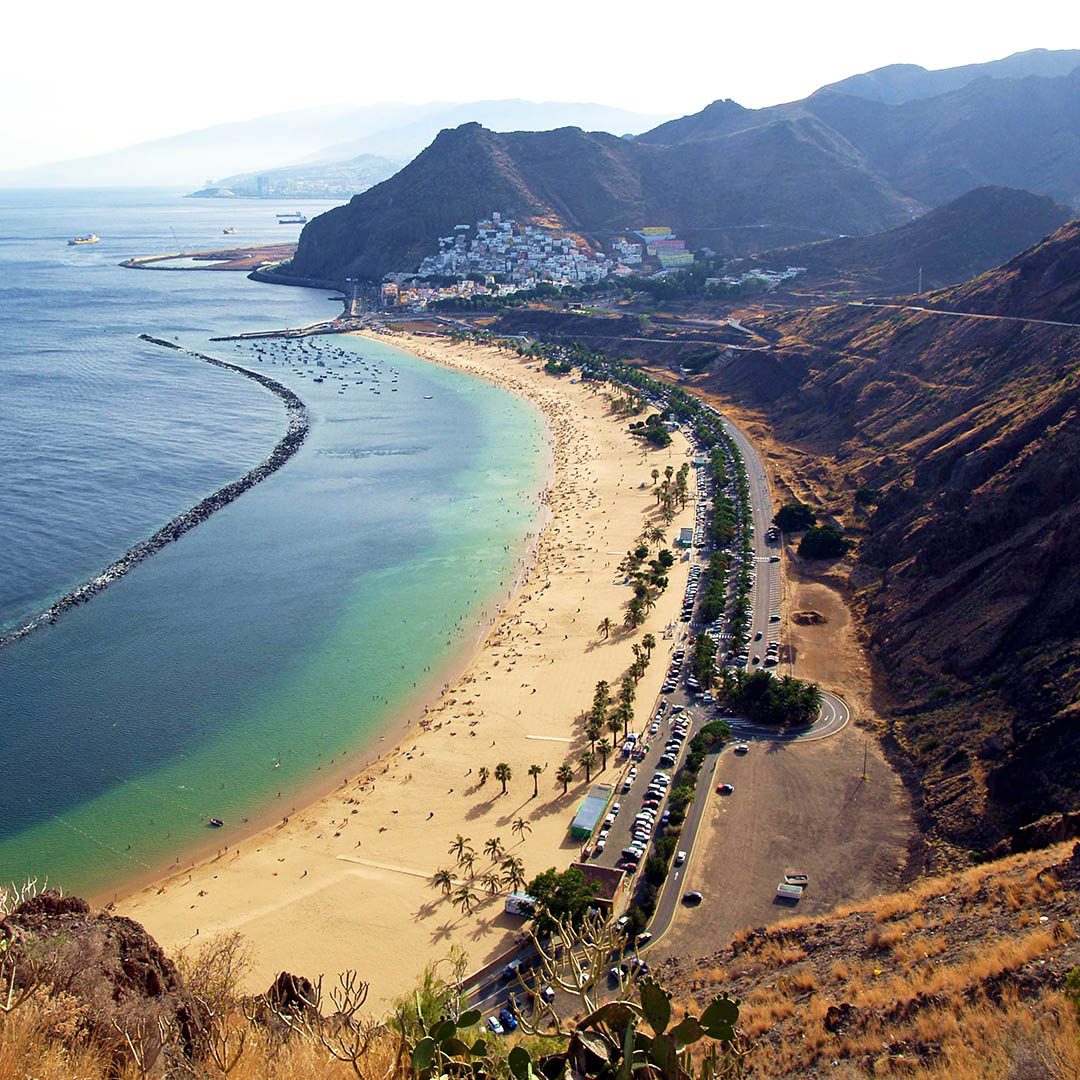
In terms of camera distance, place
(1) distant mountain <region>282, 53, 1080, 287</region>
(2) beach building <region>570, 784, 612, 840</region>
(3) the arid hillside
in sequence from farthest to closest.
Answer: (1) distant mountain <region>282, 53, 1080, 287</region> < (2) beach building <region>570, 784, 612, 840</region> < (3) the arid hillside

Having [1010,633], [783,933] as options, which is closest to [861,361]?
[1010,633]

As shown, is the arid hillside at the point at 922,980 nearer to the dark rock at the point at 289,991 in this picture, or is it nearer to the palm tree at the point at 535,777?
the dark rock at the point at 289,991

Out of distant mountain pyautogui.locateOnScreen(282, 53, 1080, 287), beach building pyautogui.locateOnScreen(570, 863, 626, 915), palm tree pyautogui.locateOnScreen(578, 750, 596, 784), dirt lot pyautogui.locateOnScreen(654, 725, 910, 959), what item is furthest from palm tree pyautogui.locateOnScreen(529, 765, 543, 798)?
distant mountain pyautogui.locateOnScreen(282, 53, 1080, 287)

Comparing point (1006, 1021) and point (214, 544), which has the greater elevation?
point (1006, 1021)

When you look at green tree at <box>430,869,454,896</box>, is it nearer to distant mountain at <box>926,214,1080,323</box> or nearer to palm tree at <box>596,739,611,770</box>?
palm tree at <box>596,739,611,770</box>

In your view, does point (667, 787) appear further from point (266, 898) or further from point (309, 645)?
point (309, 645)

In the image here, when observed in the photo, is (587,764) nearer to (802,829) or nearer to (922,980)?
(802,829)

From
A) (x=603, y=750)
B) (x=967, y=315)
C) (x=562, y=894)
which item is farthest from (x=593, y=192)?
(x=562, y=894)
